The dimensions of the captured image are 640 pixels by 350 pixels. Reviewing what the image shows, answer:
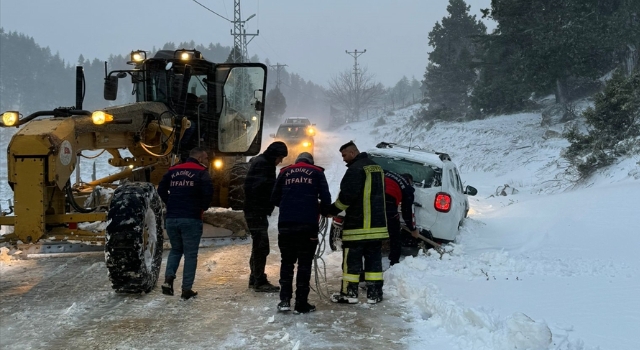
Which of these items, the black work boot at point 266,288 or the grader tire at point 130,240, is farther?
the black work boot at point 266,288

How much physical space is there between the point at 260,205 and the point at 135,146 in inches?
86.5

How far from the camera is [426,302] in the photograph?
579 cm

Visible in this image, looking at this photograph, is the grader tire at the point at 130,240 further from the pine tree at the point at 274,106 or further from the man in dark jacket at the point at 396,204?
the pine tree at the point at 274,106

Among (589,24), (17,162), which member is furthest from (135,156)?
(589,24)

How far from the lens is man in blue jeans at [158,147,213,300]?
6281 millimetres

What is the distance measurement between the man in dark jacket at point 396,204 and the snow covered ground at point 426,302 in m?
0.37

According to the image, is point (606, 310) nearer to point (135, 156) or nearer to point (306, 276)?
point (306, 276)

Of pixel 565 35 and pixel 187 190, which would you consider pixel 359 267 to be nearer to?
pixel 187 190

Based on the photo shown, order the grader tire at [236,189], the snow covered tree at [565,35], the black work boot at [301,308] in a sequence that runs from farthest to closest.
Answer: the snow covered tree at [565,35] < the grader tire at [236,189] < the black work boot at [301,308]

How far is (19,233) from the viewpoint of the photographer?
19.1ft

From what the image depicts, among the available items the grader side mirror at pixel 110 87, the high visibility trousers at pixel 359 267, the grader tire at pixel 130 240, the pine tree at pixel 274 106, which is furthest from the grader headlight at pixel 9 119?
the pine tree at pixel 274 106

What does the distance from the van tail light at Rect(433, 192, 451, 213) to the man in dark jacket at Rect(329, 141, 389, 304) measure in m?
1.98

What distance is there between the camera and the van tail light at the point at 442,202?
805 centimetres

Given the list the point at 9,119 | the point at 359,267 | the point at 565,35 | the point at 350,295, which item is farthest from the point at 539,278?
the point at 565,35
